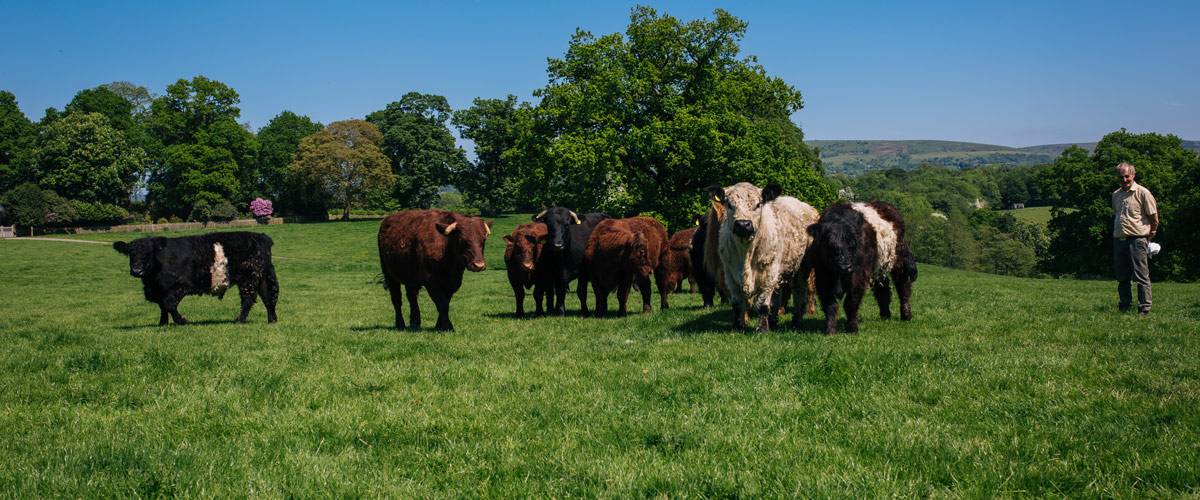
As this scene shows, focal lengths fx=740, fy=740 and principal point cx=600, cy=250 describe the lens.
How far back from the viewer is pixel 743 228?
33.7ft

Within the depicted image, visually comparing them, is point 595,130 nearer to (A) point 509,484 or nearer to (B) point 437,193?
(A) point 509,484

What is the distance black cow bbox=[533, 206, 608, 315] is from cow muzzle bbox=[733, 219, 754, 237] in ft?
16.1

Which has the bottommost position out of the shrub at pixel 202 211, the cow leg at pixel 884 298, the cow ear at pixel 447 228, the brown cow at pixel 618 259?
the cow leg at pixel 884 298

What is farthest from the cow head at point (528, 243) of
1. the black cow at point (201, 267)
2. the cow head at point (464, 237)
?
the black cow at point (201, 267)

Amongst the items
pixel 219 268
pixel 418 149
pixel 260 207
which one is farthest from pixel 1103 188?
pixel 260 207

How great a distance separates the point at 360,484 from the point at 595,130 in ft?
102

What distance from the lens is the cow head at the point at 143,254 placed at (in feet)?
48.1

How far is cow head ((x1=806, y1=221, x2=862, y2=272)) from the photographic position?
407 inches

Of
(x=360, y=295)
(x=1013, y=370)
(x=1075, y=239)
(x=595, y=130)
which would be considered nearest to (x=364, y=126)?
(x=595, y=130)

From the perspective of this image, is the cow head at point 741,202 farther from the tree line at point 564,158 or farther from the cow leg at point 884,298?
the tree line at point 564,158

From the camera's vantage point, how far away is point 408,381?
768 centimetres

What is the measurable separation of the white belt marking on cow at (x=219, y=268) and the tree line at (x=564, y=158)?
62.1ft

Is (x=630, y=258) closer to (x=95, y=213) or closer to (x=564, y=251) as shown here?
(x=564, y=251)

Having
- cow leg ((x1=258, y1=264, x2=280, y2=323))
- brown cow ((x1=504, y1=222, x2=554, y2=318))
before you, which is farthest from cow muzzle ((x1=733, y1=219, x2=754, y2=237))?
cow leg ((x1=258, y1=264, x2=280, y2=323))
